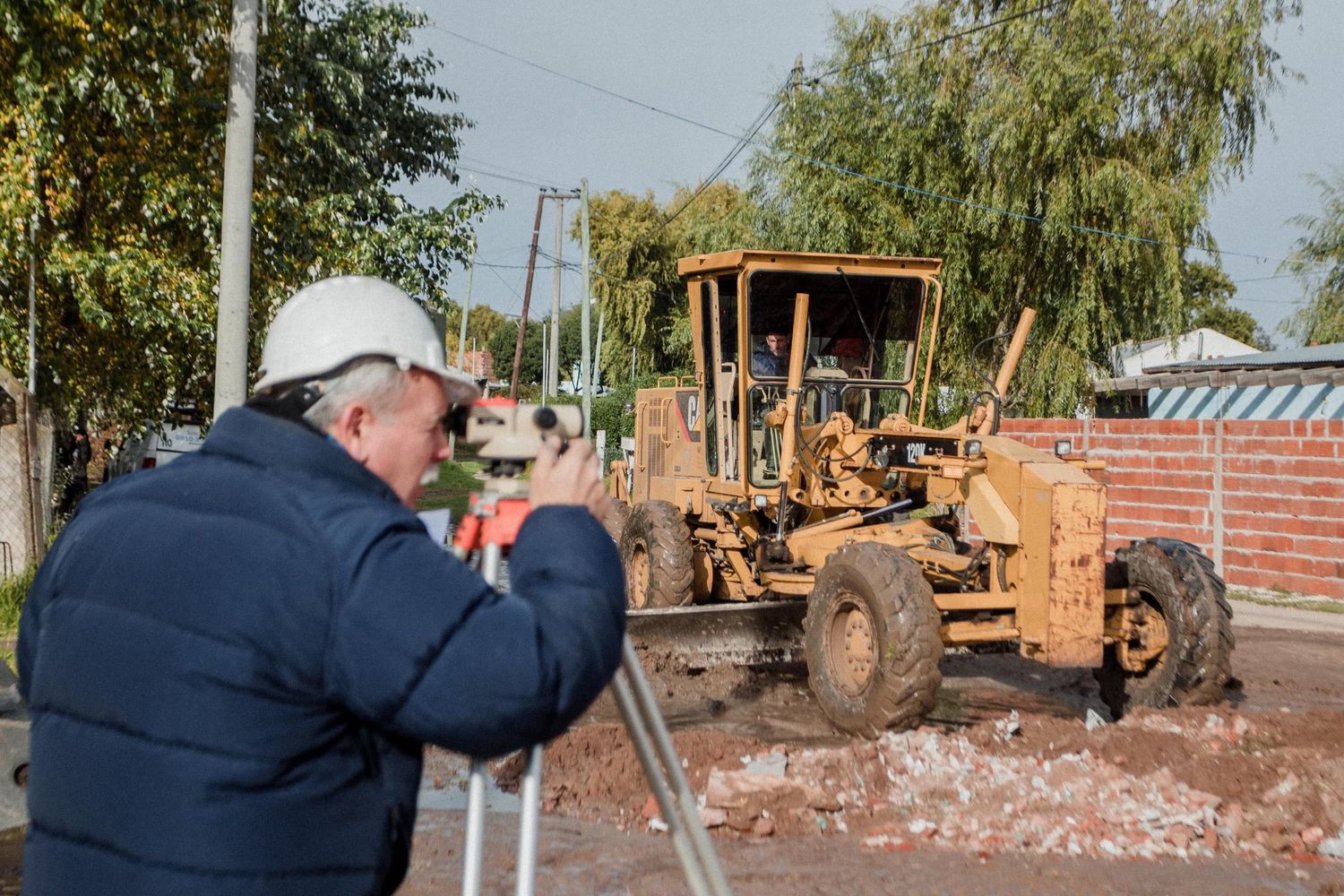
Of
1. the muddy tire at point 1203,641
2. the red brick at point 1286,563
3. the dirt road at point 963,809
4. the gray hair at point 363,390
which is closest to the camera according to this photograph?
the gray hair at point 363,390

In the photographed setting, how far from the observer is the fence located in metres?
10.3

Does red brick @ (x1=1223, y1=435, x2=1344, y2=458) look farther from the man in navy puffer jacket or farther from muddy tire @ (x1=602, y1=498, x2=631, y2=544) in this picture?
the man in navy puffer jacket

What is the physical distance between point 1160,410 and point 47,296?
23.5 metres

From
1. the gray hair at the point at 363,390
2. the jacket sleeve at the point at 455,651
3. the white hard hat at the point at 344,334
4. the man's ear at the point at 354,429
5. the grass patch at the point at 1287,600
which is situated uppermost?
the white hard hat at the point at 344,334

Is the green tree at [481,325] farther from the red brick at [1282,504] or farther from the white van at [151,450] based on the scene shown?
the red brick at [1282,504]

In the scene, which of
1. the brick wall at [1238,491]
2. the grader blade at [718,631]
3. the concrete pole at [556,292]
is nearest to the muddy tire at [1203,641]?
the grader blade at [718,631]

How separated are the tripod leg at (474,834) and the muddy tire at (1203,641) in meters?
6.10

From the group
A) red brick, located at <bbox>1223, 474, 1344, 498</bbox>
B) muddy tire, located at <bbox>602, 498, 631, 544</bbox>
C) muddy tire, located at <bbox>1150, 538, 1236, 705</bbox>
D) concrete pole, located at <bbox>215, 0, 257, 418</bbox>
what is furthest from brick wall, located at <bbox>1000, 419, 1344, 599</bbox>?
concrete pole, located at <bbox>215, 0, 257, 418</bbox>

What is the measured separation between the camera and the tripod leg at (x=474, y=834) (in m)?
2.22

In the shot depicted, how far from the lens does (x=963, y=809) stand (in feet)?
19.2

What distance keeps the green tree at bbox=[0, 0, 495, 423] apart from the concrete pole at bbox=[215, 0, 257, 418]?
2187 mm

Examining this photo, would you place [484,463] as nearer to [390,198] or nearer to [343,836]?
[343,836]

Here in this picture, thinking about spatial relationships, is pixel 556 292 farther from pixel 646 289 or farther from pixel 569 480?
pixel 569 480

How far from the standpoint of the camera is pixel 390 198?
45.7 ft
